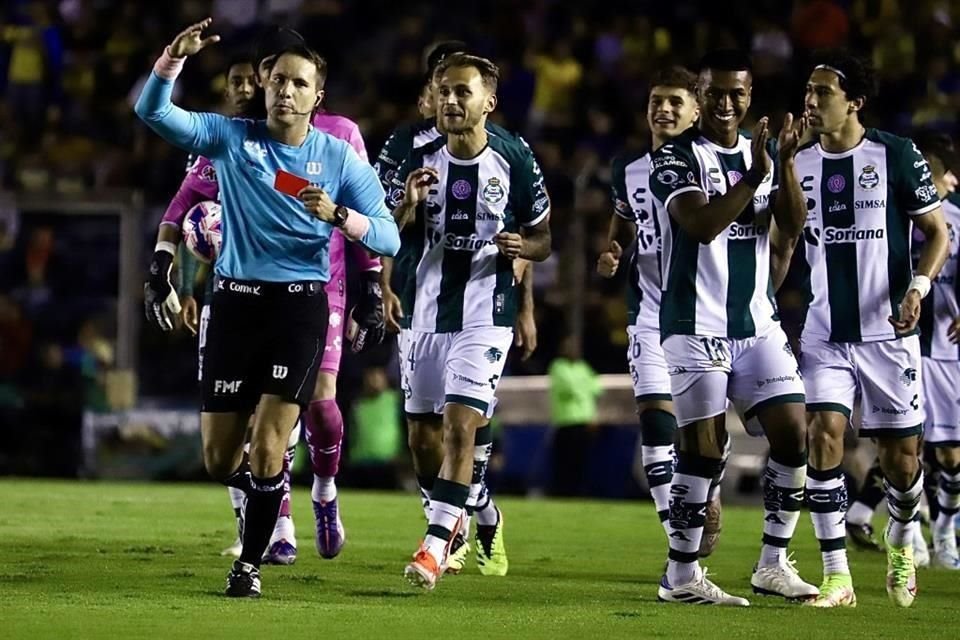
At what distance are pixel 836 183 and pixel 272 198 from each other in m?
3.03

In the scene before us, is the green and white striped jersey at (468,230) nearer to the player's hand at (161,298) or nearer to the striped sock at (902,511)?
the player's hand at (161,298)

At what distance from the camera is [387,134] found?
23234 millimetres

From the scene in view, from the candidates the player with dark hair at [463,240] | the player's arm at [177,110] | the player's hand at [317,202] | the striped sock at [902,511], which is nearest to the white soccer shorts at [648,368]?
the player with dark hair at [463,240]

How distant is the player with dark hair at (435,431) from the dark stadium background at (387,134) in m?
8.38

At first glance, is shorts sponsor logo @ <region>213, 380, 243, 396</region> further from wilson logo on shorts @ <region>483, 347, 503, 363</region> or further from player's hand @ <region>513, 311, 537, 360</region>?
player's hand @ <region>513, 311, 537, 360</region>

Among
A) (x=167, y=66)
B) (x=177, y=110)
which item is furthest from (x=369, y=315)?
(x=167, y=66)

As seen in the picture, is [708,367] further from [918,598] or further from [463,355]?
[918,598]

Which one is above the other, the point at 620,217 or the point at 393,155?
the point at 393,155

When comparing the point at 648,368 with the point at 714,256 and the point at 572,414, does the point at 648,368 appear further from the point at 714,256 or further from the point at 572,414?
the point at 572,414

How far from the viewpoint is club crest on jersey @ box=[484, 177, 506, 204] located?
997cm

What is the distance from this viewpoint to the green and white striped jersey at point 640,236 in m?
11.2

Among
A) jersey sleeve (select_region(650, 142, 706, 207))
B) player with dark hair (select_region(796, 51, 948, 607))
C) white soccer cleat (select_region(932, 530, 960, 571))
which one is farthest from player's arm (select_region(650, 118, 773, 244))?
white soccer cleat (select_region(932, 530, 960, 571))

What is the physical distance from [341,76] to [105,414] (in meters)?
7.24

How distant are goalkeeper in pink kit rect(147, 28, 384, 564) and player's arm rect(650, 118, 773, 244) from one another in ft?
6.49
